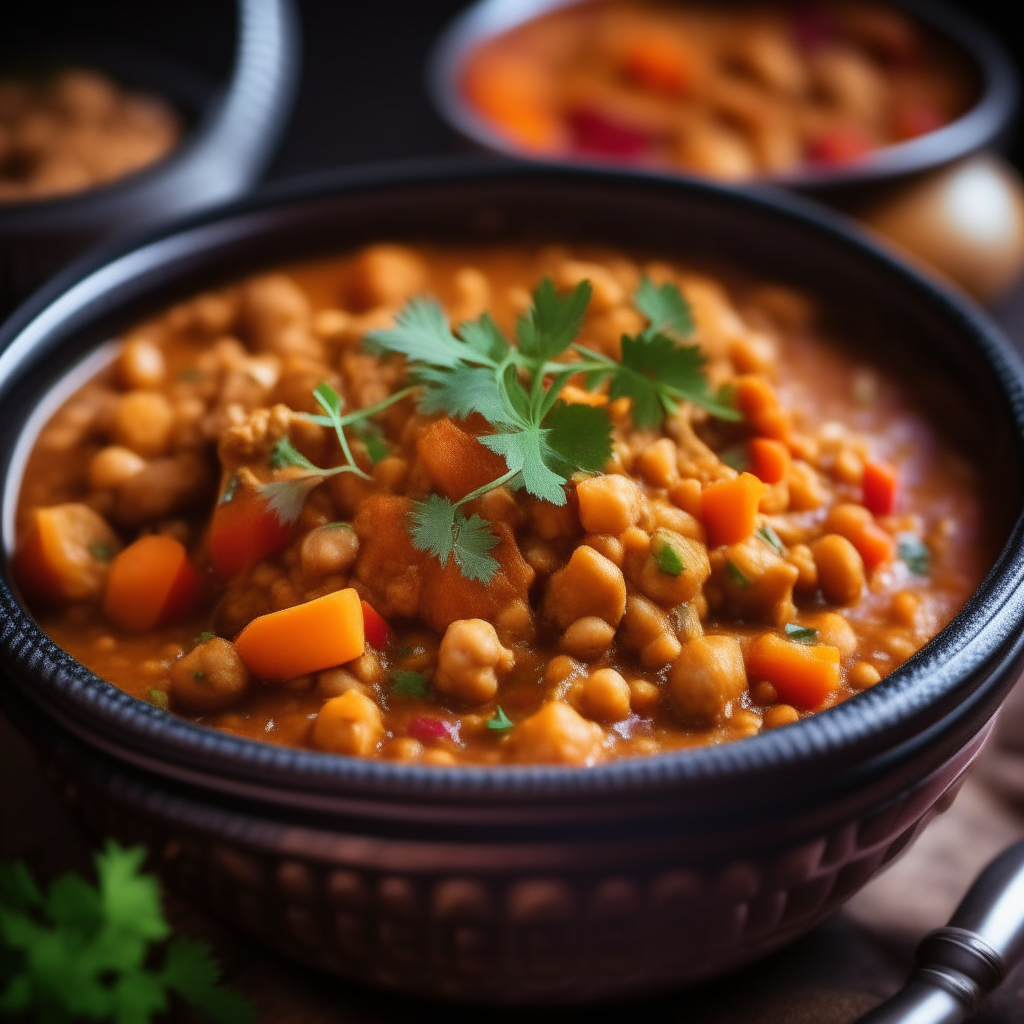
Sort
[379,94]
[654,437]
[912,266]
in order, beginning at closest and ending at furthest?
[654,437], [912,266], [379,94]

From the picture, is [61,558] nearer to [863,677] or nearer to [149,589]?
[149,589]

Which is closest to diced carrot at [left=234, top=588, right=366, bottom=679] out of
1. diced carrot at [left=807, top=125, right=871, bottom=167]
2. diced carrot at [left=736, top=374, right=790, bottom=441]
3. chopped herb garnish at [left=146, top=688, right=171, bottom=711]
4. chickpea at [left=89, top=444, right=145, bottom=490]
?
chopped herb garnish at [left=146, top=688, right=171, bottom=711]

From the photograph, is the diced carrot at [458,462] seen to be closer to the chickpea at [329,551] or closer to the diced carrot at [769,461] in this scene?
the chickpea at [329,551]

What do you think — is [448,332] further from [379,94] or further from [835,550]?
[379,94]

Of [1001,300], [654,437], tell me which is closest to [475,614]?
[654,437]

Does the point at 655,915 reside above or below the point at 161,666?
above

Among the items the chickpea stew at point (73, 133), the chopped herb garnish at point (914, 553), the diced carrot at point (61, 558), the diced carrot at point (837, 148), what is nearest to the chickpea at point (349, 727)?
the diced carrot at point (61, 558)
